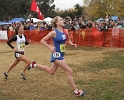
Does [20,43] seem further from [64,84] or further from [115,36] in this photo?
[115,36]

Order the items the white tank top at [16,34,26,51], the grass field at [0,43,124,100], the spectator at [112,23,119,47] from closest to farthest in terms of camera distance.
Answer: the grass field at [0,43,124,100], the white tank top at [16,34,26,51], the spectator at [112,23,119,47]

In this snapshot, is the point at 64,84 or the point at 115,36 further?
the point at 115,36

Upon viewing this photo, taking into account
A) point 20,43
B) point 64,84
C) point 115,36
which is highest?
point 20,43

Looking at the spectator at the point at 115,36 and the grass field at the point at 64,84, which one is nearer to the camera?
the grass field at the point at 64,84

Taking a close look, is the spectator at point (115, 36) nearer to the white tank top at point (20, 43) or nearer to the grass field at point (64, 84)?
the grass field at point (64, 84)

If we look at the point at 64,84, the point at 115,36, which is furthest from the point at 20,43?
the point at 115,36

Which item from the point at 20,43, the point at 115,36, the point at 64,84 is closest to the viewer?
the point at 64,84

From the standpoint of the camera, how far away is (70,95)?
6102 mm

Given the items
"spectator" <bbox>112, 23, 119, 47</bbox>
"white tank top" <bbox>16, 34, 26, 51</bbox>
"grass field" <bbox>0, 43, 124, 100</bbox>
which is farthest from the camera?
"spectator" <bbox>112, 23, 119, 47</bbox>

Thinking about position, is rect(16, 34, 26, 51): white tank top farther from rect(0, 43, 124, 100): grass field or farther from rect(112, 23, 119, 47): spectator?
rect(112, 23, 119, 47): spectator

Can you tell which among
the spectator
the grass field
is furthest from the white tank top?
the spectator

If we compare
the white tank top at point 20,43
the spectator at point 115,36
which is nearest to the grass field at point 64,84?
the white tank top at point 20,43

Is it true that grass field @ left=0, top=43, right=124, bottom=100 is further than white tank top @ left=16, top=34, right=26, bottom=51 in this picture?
No

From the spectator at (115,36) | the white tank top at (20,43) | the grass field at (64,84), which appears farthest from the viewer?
the spectator at (115,36)
